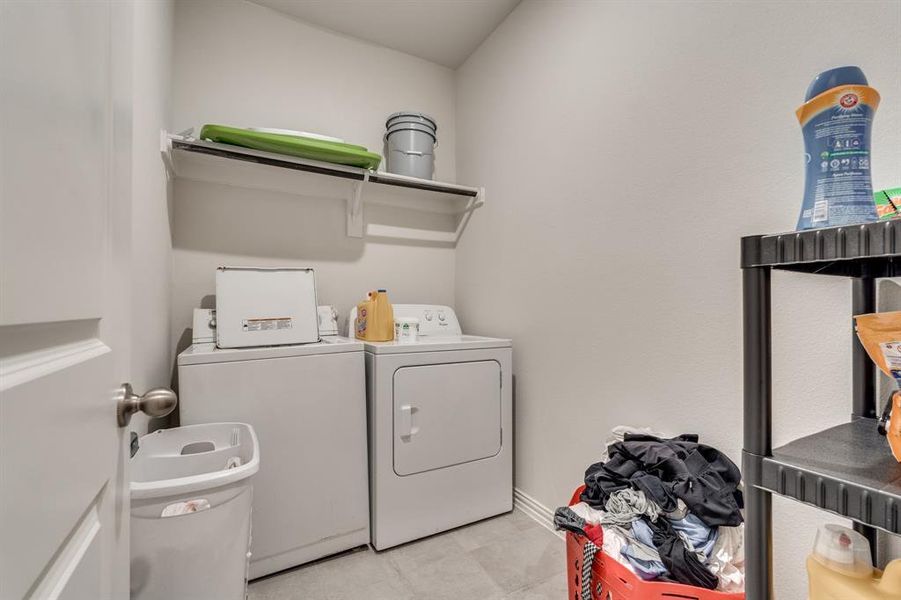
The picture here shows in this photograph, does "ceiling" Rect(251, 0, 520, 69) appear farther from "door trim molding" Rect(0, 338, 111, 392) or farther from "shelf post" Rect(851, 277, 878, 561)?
"door trim molding" Rect(0, 338, 111, 392)

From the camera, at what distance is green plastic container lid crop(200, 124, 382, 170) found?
5.99 feet

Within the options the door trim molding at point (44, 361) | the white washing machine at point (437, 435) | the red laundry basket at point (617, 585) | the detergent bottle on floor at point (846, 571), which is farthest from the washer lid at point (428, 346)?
the detergent bottle on floor at point (846, 571)

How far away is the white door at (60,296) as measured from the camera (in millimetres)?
323

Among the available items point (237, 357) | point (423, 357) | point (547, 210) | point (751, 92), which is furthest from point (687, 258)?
point (237, 357)

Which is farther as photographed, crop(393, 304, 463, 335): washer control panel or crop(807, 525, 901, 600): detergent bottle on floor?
crop(393, 304, 463, 335): washer control panel

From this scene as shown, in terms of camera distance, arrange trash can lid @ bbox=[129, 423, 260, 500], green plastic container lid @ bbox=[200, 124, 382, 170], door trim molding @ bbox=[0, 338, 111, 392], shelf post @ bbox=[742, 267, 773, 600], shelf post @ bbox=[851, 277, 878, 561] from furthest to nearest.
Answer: green plastic container lid @ bbox=[200, 124, 382, 170], trash can lid @ bbox=[129, 423, 260, 500], shelf post @ bbox=[851, 277, 878, 561], shelf post @ bbox=[742, 267, 773, 600], door trim molding @ bbox=[0, 338, 111, 392]

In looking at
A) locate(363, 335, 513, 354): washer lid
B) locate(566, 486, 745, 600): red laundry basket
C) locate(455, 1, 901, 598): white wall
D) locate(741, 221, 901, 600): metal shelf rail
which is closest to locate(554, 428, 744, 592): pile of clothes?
locate(566, 486, 745, 600): red laundry basket

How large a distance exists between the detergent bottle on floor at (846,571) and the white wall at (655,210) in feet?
1.52

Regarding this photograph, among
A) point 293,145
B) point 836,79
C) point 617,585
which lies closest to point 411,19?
point 293,145

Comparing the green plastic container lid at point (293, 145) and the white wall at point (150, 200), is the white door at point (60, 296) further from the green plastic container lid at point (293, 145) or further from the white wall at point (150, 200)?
the green plastic container lid at point (293, 145)

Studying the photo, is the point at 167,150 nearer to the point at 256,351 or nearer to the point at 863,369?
the point at 256,351

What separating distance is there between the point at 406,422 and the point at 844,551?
1.49 meters

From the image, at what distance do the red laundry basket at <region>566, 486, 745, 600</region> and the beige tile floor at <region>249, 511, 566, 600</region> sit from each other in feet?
1.40

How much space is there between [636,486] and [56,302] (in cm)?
142
